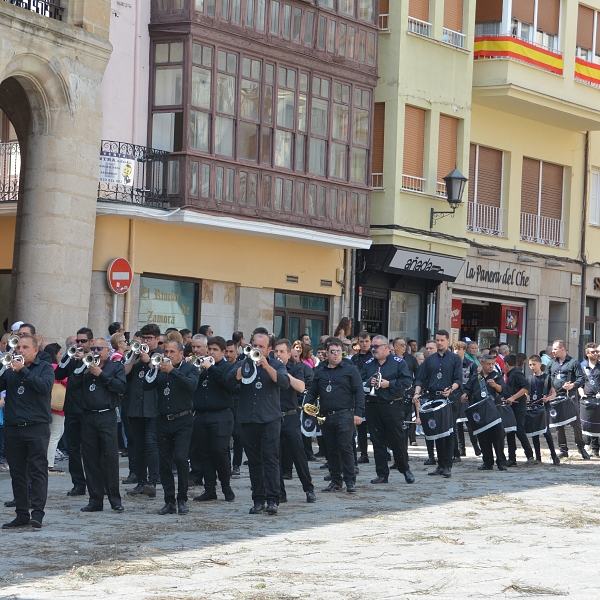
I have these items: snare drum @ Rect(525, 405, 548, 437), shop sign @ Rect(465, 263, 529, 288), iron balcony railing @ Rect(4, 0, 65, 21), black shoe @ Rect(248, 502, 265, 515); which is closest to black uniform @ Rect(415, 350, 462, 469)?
snare drum @ Rect(525, 405, 548, 437)

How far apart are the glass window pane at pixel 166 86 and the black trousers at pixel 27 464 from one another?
41.8 feet

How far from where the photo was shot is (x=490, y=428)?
18.6 meters

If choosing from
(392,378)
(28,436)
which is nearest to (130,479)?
(392,378)

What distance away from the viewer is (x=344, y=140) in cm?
2686

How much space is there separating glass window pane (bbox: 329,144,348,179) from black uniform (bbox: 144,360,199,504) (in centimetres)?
1386

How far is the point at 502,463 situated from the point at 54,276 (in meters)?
7.41

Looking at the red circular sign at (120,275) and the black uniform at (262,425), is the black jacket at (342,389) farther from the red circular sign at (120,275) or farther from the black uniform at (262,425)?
the red circular sign at (120,275)

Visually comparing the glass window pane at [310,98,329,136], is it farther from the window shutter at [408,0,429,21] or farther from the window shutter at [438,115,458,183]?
the window shutter at [438,115,458,183]

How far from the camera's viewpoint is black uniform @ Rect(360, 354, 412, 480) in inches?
645

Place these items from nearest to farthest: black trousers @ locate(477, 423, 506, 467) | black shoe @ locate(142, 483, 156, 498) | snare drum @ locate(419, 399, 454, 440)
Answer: black shoe @ locate(142, 483, 156, 498)
snare drum @ locate(419, 399, 454, 440)
black trousers @ locate(477, 423, 506, 467)

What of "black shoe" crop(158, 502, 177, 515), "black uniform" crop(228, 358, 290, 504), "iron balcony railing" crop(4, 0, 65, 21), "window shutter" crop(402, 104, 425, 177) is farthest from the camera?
"window shutter" crop(402, 104, 425, 177)

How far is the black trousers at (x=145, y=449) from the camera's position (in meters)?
14.2

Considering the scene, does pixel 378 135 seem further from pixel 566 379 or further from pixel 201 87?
pixel 566 379

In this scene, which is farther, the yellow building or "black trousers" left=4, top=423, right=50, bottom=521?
the yellow building
